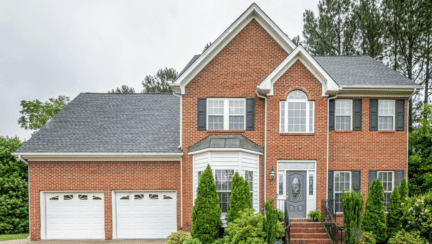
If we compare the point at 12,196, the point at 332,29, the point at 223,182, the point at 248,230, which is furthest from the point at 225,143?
the point at 332,29

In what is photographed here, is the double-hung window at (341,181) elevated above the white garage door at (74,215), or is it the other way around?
the double-hung window at (341,181)

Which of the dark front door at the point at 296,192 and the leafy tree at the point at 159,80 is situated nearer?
the dark front door at the point at 296,192

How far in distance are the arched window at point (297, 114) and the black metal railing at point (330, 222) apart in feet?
10.7

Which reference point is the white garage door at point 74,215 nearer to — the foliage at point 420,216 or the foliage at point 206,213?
the foliage at point 206,213

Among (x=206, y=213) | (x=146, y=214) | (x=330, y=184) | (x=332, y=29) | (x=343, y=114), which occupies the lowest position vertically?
(x=146, y=214)

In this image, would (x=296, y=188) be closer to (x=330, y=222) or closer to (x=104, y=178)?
(x=330, y=222)

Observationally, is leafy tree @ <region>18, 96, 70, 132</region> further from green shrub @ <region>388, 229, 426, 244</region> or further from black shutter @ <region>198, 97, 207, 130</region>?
green shrub @ <region>388, 229, 426, 244</region>

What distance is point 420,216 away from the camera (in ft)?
30.0

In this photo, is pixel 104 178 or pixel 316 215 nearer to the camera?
pixel 316 215

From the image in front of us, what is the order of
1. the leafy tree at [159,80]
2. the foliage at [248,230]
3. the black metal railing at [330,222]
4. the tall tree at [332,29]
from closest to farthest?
the foliage at [248,230] < the black metal railing at [330,222] < the tall tree at [332,29] < the leafy tree at [159,80]

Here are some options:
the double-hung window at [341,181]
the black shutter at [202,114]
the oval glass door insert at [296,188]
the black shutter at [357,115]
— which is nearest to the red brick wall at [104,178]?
the black shutter at [202,114]

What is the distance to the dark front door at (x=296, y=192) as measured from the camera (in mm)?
11109

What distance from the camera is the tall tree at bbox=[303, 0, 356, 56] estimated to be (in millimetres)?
21844

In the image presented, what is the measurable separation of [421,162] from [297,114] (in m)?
7.78
